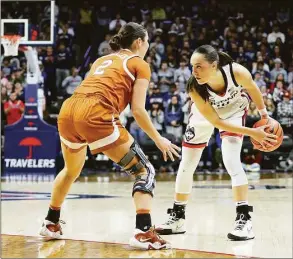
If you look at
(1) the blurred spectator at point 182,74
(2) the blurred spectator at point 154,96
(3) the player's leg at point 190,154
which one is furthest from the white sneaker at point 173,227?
(1) the blurred spectator at point 182,74

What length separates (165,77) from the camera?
13945 mm

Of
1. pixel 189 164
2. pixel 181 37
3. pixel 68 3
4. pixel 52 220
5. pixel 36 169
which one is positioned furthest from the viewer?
pixel 68 3

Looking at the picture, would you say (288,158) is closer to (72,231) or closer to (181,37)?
(181,37)

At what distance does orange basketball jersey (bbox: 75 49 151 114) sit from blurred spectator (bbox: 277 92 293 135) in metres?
8.33

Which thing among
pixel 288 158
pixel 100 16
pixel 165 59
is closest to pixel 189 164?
pixel 288 158

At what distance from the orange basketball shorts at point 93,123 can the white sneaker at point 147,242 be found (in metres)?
0.64

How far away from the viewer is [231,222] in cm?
554

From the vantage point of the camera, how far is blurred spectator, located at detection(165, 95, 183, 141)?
12211 millimetres

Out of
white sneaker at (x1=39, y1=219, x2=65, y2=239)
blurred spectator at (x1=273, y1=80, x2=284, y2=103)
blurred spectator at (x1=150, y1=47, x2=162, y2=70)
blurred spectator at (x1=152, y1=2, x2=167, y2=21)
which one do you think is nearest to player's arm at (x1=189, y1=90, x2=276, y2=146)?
white sneaker at (x1=39, y1=219, x2=65, y2=239)

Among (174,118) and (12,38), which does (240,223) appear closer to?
(12,38)

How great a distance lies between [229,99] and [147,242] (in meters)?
1.51

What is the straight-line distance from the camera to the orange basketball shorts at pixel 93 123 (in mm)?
4262

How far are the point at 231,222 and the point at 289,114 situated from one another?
7.23 metres

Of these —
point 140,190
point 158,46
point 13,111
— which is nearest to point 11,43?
point 13,111
